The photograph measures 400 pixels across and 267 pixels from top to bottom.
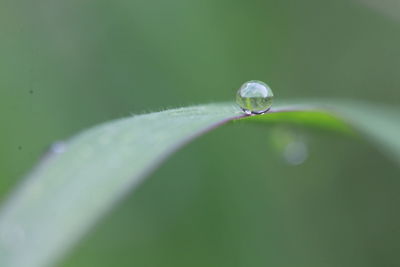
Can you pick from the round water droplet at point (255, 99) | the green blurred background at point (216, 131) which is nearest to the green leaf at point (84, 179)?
the round water droplet at point (255, 99)

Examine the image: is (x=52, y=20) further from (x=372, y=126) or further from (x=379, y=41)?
(x=379, y=41)

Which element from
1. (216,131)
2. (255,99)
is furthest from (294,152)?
(255,99)

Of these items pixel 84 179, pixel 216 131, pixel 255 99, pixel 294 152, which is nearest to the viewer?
pixel 84 179

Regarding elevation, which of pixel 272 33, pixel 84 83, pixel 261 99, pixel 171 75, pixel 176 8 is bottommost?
pixel 261 99

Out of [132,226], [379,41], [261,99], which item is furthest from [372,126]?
[379,41]

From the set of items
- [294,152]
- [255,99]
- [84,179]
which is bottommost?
[84,179]

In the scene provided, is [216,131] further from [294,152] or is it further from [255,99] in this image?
[255,99]
